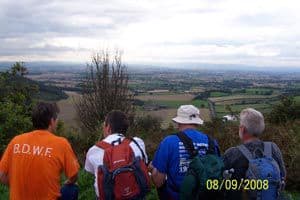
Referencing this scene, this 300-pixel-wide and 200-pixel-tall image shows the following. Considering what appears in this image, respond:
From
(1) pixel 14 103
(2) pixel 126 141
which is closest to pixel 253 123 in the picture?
(2) pixel 126 141

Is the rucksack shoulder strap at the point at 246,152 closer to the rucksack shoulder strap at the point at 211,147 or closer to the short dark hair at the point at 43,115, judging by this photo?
the rucksack shoulder strap at the point at 211,147

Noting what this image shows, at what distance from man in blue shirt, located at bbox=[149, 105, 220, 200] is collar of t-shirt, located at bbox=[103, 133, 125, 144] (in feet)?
1.66

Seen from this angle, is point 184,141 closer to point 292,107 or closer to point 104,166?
point 104,166

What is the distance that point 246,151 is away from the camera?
4.56 m

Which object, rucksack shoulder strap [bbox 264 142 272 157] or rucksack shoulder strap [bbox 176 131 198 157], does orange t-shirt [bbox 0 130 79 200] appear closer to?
rucksack shoulder strap [bbox 176 131 198 157]

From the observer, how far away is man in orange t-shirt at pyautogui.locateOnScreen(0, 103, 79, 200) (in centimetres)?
425

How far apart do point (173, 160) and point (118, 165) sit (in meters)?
0.67

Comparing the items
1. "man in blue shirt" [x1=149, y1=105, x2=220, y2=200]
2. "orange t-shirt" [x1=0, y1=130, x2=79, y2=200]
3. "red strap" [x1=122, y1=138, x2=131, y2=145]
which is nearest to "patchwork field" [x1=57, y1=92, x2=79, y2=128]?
"man in blue shirt" [x1=149, y1=105, x2=220, y2=200]

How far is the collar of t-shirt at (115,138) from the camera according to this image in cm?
452

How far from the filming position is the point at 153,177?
16.0ft

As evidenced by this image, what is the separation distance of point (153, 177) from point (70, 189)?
899 mm

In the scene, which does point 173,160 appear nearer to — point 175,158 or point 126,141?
point 175,158

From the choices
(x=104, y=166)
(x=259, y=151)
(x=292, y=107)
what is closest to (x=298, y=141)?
(x=259, y=151)
